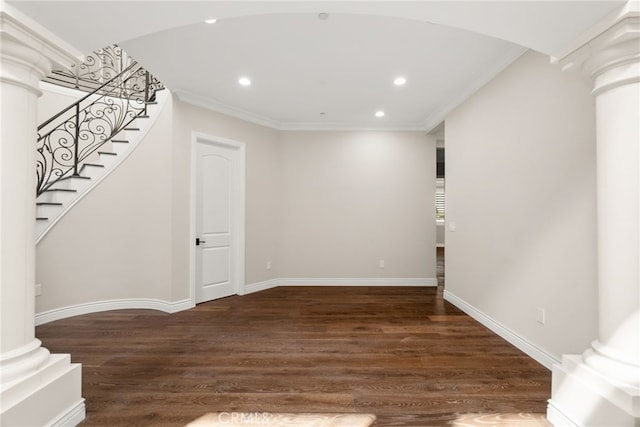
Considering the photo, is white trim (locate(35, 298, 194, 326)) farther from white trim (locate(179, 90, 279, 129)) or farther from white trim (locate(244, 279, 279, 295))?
white trim (locate(179, 90, 279, 129))

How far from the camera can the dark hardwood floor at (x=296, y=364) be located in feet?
6.41

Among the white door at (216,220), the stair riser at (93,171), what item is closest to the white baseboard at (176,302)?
the white door at (216,220)

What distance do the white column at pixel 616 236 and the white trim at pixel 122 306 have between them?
12.9 feet

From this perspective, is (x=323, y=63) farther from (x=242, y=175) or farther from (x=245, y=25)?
(x=242, y=175)

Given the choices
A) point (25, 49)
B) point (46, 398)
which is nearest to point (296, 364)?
point (46, 398)

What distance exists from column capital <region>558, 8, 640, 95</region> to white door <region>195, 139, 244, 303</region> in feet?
13.5

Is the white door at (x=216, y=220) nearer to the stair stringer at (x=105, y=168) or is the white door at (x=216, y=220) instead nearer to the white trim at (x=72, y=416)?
the stair stringer at (x=105, y=168)

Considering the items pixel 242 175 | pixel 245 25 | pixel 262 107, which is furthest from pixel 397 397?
pixel 262 107

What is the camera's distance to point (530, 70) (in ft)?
8.89

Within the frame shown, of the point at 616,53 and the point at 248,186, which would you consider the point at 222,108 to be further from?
the point at 616,53

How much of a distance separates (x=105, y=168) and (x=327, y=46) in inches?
121

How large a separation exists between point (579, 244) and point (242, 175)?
4.12m

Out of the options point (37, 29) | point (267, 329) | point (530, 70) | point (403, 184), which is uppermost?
point (530, 70)

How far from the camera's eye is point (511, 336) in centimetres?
290
